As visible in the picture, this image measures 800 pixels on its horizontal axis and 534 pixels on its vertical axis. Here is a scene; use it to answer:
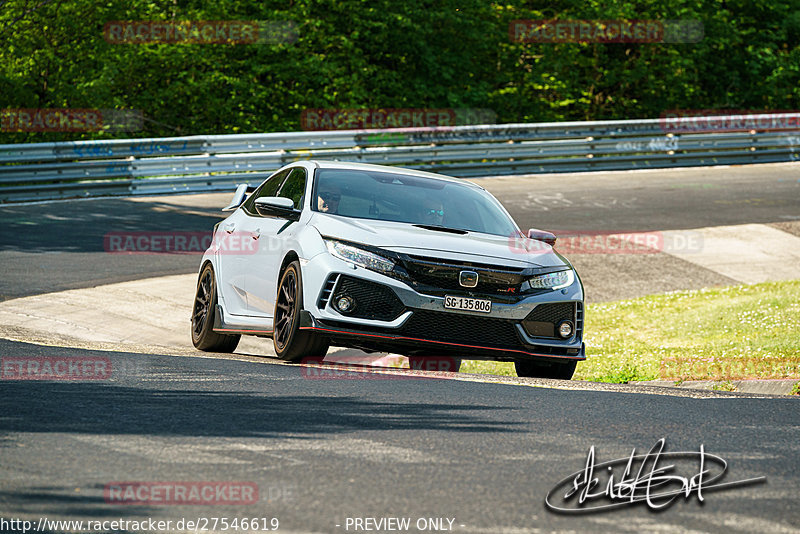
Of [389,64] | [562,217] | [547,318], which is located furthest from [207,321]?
[389,64]

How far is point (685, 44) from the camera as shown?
4156 cm

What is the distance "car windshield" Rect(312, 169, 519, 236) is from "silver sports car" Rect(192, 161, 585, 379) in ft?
0.04

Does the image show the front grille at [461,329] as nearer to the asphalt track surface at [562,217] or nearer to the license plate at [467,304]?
the license plate at [467,304]

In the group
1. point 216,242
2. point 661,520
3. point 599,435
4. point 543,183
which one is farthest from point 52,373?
point 543,183

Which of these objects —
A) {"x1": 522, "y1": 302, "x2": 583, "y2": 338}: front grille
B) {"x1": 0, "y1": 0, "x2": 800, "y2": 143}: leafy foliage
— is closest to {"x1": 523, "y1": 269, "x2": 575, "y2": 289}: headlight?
{"x1": 522, "y1": 302, "x2": 583, "y2": 338}: front grille

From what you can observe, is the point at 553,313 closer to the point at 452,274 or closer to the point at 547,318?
the point at 547,318

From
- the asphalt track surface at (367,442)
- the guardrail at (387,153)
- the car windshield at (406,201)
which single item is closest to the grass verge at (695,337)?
the car windshield at (406,201)

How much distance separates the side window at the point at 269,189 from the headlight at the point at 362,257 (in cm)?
211

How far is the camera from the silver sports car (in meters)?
8.76

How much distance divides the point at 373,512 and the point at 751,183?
25.2 metres

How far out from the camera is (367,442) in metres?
5.96

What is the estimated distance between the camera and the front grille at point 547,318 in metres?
9.09

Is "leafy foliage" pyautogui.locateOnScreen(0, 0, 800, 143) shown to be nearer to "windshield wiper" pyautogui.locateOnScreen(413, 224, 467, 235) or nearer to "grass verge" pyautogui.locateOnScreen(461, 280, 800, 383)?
"grass verge" pyautogui.locateOnScreen(461, 280, 800, 383)

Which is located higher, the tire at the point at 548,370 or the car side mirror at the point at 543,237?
the car side mirror at the point at 543,237
